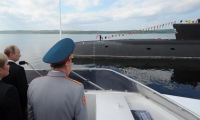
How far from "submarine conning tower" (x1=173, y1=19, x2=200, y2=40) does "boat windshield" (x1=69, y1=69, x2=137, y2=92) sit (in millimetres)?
22925

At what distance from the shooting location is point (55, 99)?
172cm

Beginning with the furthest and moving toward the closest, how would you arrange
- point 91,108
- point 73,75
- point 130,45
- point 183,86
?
1. point 130,45
2. point 183,86
3. point 73,75
4. point 91,108

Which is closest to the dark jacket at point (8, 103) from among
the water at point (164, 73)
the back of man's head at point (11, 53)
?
the back of man's head at point (11, 53)

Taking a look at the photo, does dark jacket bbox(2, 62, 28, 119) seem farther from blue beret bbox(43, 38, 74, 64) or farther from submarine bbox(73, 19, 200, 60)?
submarine bbox(73, 19, 200, 60)

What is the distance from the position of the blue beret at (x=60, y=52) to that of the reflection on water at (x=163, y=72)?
454 inches

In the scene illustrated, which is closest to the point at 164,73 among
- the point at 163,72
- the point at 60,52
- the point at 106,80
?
the point at 163,72

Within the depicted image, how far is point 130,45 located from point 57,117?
24812 millimetres

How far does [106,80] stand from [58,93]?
239cm

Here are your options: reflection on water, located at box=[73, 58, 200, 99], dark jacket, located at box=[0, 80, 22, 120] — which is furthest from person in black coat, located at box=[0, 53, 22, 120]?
reflection on water, located at box=[73, 58, 200, 99]

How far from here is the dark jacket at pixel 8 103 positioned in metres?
1.73

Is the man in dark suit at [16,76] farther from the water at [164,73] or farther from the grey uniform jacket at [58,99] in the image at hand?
the water at [164,73]

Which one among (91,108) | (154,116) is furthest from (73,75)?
(154,116)

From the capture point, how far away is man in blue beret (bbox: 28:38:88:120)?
172 cm

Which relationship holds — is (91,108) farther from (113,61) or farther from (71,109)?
(113,61)
